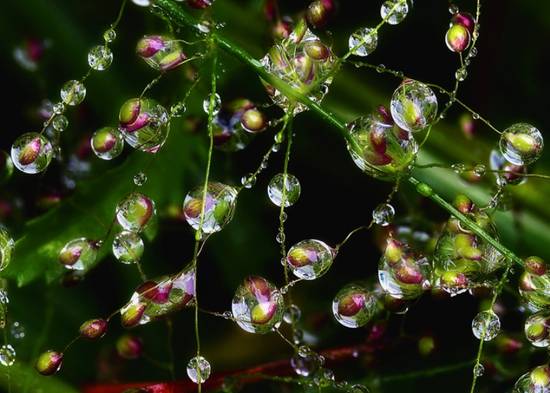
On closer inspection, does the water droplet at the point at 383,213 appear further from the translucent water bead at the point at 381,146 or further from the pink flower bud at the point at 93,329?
the pink flower bud at the point at 93,329

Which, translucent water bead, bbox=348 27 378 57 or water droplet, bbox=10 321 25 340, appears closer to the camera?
translucent water bead, bbox=348 27 378 57

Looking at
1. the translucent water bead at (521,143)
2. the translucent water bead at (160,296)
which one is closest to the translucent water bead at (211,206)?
the translucent water bead at (160,296)

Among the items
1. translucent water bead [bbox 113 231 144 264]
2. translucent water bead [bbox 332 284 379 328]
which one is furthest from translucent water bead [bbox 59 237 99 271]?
translucent water bead [bbox 332 284 379 328]

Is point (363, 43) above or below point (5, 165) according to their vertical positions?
above

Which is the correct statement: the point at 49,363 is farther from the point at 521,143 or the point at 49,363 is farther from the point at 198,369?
the point at 521,143

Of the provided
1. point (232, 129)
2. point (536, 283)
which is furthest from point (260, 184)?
point (536, 283)

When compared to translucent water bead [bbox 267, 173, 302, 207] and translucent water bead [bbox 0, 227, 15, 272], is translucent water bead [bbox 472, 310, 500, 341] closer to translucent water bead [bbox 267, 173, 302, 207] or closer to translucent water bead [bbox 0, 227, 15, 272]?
translucent water bead [bbox 267, 173, 302, 207]

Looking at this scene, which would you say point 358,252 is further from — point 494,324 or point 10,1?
point 10,1
